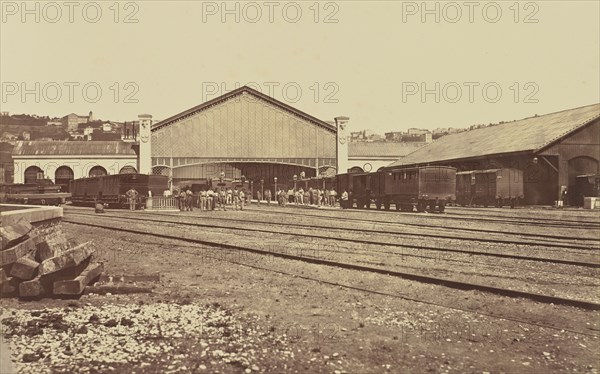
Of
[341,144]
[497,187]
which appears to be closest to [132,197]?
[497,187]

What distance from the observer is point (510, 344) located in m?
5.44

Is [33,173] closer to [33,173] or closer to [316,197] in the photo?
[33,173]

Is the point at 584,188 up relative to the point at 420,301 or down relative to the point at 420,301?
up

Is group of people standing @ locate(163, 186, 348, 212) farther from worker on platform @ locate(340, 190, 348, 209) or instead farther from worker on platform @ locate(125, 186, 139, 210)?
Result: worker on platform @ locate(125, 186, 139, 210)

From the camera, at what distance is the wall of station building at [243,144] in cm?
4953

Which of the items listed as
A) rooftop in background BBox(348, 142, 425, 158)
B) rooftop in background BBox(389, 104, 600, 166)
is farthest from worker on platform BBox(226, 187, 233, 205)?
rooftop in background BBox(348, 142, 425, 158)

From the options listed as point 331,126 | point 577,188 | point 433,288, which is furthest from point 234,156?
point 433,288

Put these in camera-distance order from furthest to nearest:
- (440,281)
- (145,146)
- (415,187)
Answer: (145,146) < (415,187) < (440,281)

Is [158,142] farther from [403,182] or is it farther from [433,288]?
[433,288]

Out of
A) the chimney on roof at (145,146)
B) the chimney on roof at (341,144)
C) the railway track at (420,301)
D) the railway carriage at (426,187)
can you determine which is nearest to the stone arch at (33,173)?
the chimney on roof at (145,146)

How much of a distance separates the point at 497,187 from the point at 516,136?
22.9ft

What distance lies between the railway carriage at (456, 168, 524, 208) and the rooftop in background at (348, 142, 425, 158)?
72.3ft

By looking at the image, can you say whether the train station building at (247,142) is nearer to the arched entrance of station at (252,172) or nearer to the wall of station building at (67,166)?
the arched entrance of station at (252,172)

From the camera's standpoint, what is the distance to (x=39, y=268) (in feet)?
23.4
